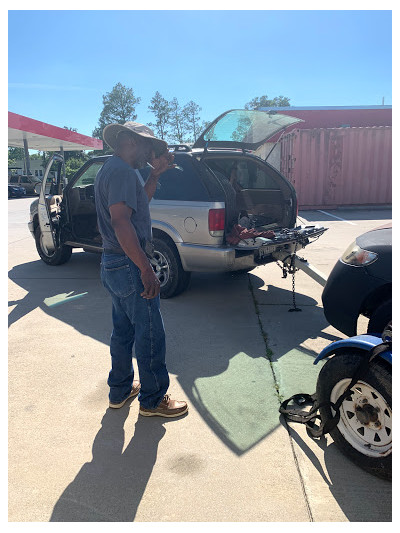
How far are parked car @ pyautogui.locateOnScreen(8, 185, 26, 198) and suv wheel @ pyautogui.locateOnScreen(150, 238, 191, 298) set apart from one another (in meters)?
25.9

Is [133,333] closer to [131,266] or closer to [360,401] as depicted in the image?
[131,266]

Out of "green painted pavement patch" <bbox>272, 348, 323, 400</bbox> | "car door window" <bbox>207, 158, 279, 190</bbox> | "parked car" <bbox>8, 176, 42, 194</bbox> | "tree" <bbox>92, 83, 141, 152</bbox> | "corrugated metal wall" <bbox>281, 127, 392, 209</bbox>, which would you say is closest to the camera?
"green painted pavement patch" <bbox>272, 348, 323, 400</bbox>

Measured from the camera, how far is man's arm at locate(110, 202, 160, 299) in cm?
234

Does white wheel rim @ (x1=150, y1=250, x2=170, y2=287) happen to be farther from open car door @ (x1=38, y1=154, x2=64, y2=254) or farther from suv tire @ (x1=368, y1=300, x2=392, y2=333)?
suv tire @ (x1=368, y1=300, x2=392, y2=333)

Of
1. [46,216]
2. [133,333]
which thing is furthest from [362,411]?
[46,216]

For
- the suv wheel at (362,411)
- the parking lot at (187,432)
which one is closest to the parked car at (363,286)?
the parking lot at (187,432)

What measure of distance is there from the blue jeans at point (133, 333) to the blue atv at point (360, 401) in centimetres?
104

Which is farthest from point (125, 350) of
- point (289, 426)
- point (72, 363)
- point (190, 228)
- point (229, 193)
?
point (229, 193)

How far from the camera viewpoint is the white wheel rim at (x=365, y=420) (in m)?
2.11

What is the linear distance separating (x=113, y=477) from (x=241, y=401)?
1077 mm

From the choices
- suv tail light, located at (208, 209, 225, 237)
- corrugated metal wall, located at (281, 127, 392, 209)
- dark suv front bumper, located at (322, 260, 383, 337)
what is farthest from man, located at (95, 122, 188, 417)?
corrugated metal wall, located at (281, 127, 392, 209)

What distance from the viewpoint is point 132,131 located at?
2500mm

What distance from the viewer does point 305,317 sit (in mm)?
4539
